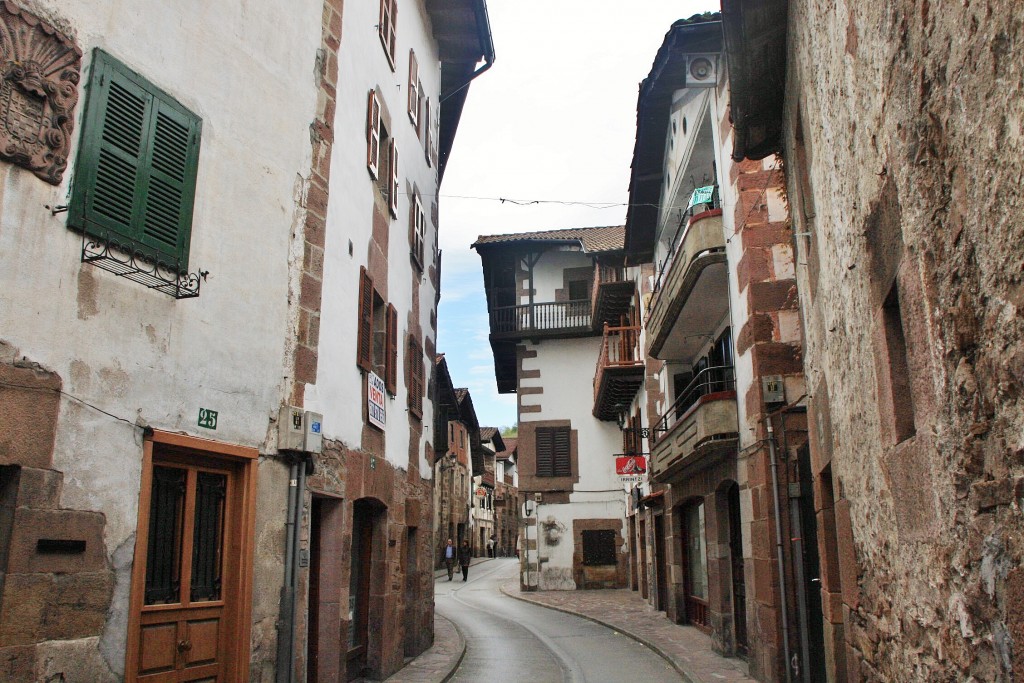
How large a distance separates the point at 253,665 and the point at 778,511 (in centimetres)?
626

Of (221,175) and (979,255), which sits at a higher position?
(221,175)

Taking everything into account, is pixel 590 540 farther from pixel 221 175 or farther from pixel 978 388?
pixel 978 388

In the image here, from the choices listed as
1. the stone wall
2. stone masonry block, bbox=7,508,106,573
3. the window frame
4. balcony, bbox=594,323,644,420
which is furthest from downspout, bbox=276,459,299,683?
balcony, bbox=594,323,644,420

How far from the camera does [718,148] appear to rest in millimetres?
12969

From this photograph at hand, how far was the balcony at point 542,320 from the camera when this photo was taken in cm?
3072

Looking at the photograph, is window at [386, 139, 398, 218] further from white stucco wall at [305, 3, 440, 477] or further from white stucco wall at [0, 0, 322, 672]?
white stucco wall at [0, 0, 322, 672]

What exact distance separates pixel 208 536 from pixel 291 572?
3.36ft

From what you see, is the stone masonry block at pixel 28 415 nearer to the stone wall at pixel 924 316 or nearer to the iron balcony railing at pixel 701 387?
the stone wall at pixel 924 316

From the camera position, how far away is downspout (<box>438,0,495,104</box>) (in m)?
16.4

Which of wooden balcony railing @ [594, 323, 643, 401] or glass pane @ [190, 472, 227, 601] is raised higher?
wooden balcony railing @ [594, 323, 643, 401]

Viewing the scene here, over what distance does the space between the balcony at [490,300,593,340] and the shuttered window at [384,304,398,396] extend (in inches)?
702

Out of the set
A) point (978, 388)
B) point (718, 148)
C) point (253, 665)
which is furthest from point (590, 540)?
point (978, 388)

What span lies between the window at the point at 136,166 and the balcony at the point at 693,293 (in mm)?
7526

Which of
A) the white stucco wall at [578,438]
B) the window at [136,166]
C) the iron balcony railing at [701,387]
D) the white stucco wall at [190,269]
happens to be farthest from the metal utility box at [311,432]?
the white stucco wall at [578,438]
